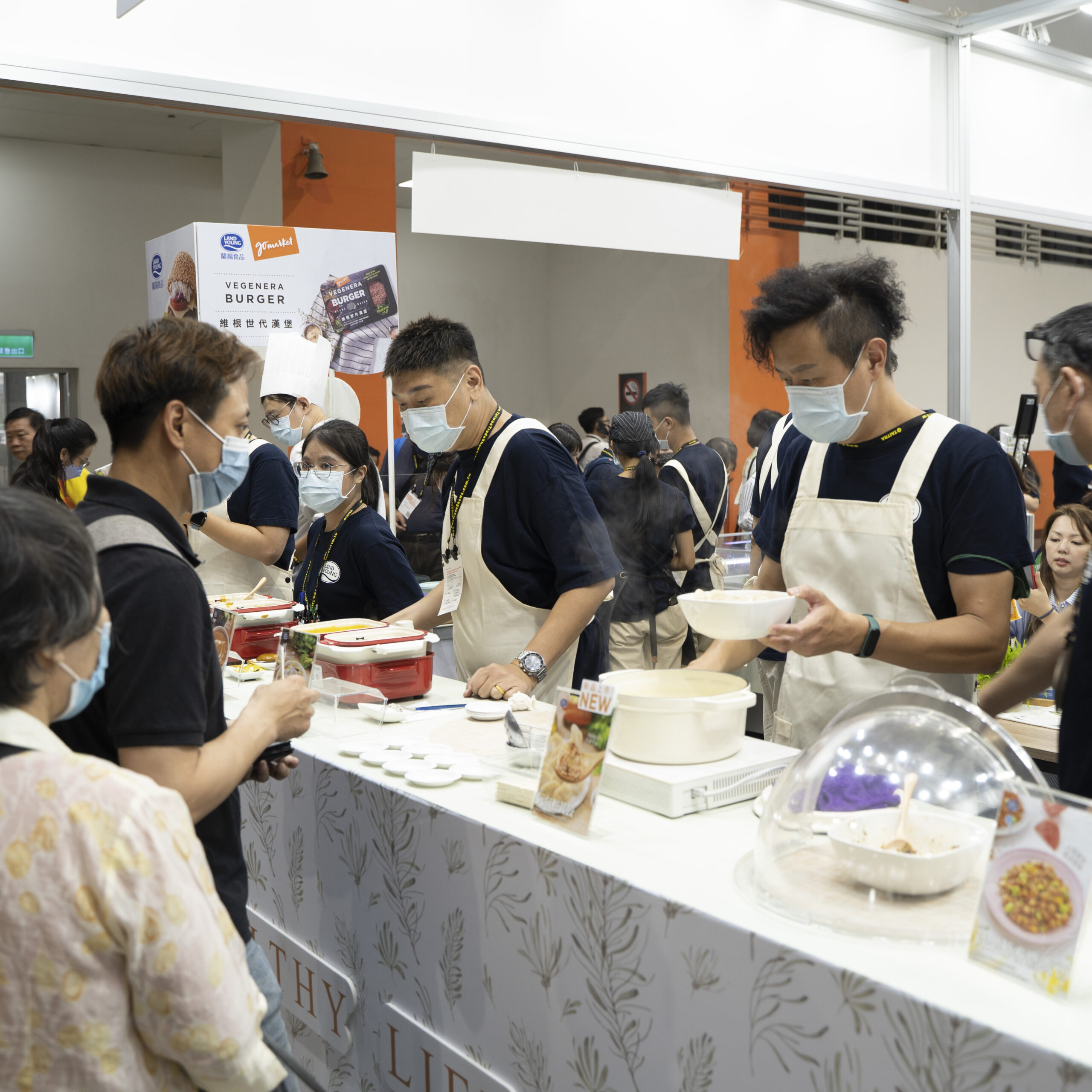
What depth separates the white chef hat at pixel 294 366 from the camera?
185 inches

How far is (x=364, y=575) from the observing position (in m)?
3.17

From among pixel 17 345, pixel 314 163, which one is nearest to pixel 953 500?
pixel 314 163

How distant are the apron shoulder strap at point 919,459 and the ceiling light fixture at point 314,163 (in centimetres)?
450

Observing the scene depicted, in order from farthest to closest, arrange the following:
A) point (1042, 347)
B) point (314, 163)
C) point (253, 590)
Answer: point (314, 163) < point (253, 590) < point (1042, 347)

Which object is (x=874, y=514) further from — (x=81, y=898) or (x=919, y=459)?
(x=81, y=898)

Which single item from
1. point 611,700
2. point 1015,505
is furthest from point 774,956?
point 1015,505

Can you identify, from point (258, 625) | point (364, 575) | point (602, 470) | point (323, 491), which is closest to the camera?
point (258, 625)

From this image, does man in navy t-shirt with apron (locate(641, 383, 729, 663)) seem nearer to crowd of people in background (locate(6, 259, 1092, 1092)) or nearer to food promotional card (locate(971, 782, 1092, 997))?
crowd of people in background (locate(6, 259, 1092, 1092))

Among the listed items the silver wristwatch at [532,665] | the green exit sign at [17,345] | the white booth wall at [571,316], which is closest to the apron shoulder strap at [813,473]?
the silver wristwatch at [532,665]

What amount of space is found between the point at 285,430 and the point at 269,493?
1.05 m

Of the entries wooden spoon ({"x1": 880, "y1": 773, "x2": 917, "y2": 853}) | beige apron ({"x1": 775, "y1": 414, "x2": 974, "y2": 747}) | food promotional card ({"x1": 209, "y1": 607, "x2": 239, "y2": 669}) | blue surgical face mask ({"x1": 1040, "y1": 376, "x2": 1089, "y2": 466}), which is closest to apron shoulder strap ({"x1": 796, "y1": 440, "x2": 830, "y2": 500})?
beige apron ({"x1": 775, "y1": 414, "x2": 974, "y2": 747})

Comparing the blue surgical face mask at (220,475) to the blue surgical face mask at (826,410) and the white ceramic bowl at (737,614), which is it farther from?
the blue surgical face mask at (826,410)

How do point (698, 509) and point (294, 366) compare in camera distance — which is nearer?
point (294, 366)

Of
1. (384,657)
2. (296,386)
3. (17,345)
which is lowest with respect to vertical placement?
(384,657)
